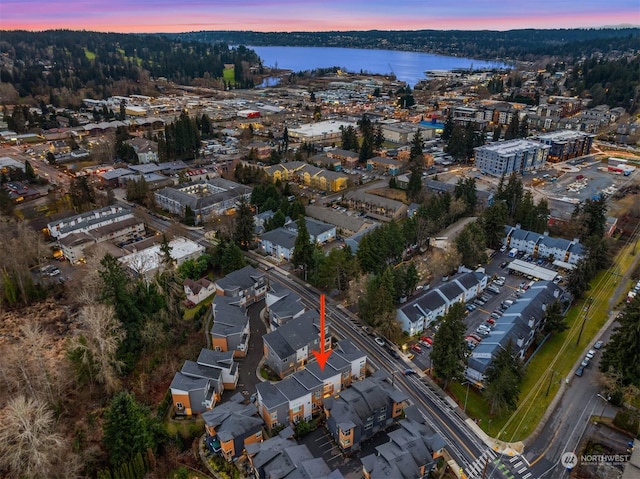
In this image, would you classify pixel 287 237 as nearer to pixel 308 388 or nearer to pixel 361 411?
pixel 308 388

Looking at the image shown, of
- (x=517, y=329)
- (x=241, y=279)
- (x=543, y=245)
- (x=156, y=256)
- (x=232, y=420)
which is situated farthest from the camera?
(x=543, y=245)

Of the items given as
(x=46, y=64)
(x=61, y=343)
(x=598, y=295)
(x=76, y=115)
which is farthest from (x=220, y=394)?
(x=46, y=64)

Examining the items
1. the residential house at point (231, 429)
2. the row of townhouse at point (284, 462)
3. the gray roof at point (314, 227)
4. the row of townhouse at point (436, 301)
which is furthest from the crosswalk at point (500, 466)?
the gray roof at point (314, 227)

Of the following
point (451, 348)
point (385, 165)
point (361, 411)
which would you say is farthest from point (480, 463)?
point (385, 165)

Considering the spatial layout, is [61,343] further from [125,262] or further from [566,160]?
[566,160]

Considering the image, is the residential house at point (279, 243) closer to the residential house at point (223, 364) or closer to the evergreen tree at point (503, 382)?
the residential house at point (223, 364)

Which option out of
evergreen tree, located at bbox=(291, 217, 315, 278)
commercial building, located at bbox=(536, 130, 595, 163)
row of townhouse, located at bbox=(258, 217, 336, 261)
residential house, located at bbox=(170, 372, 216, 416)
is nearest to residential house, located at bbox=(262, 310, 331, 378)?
residential house, located at bbox=(170, 372, 216, 416)
